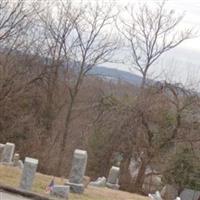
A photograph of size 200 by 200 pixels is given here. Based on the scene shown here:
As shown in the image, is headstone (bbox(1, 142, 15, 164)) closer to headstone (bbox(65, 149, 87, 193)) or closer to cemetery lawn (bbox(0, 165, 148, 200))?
cemetery lawn (bbox(0, 165, 148, 200))

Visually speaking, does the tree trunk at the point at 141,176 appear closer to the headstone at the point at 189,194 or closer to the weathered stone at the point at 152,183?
the weathered stone at the point at 152,183

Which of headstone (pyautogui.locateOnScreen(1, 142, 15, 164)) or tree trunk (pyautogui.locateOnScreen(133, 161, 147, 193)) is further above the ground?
headstone (pyautogui.locateOnScreen(1, 142, 15, 164))

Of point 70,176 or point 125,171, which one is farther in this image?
point 125,171

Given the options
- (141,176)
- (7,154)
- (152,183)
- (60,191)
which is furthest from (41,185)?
(152,183)

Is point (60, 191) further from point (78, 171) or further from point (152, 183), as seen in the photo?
point (152, 183)

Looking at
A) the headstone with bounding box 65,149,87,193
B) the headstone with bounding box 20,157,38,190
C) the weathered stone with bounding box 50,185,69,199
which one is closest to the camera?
the weathered stone with bounding box 50,185,69,199

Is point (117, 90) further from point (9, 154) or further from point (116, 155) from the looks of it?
point (9, 154)

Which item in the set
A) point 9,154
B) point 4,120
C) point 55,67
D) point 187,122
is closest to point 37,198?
point 9,154

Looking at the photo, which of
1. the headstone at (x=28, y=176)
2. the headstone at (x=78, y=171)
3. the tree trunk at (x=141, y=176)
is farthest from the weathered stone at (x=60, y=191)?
the tree trunk at (x=141, y=176)

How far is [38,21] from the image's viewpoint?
3269 cm

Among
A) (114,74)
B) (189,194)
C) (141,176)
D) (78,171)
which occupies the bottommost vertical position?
(189,194)

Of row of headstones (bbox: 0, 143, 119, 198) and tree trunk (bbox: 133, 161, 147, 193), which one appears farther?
tree trunk (bbox: 133, 161, 147, 193)

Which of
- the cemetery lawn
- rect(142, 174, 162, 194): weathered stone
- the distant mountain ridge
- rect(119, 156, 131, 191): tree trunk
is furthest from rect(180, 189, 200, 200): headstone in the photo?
the cemetery lawn

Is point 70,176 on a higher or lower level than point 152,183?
higher
